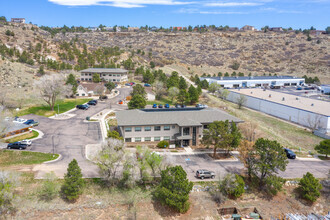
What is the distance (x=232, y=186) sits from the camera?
111 ft

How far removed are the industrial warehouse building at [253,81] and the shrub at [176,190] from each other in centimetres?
8605

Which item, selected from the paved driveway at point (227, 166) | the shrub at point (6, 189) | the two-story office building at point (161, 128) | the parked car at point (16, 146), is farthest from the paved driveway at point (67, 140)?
the paved driveway at point (227, 166)

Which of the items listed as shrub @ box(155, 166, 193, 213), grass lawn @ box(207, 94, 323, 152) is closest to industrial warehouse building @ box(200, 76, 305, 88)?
grass lawn @ box(207, 94, 323, 152)

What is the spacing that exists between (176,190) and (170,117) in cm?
2103

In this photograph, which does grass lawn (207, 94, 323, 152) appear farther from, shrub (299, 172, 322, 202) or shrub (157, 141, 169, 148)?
shrub (157, 141, 169, 148)

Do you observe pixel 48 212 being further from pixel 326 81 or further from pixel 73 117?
pixel 326 81

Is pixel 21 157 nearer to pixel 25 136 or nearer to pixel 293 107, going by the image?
pixel 25 136

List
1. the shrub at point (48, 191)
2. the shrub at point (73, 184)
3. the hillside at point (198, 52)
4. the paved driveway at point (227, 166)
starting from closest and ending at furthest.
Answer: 1. the shrub at point (73, 184)
2. the shrub at point (48, 191)
3. the paved driveway at point (227, 166)
4. the hillside at point (198, 52)

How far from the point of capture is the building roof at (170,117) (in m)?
47.6

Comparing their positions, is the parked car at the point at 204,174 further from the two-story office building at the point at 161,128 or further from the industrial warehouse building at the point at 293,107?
the industrial warehouse building at the point at 293,107

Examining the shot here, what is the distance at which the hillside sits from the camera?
134750mm

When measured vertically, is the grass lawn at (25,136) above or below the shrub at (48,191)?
above

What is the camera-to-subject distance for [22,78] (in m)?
89.8

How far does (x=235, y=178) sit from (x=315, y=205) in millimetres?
11968
